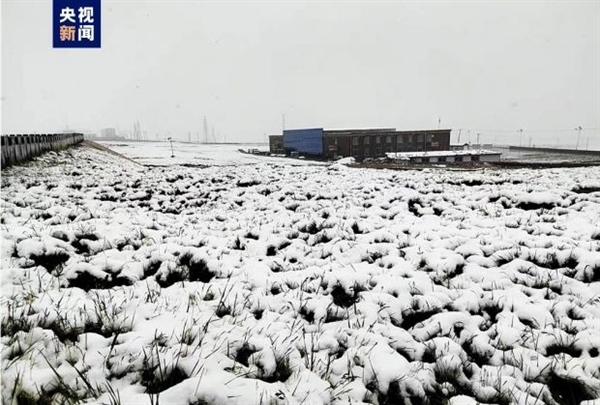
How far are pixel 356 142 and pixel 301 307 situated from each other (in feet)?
208

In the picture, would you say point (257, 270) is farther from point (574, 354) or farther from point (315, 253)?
point (574, 354)

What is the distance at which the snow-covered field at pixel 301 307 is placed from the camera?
2205 millimetres

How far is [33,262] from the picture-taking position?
3.91 metres

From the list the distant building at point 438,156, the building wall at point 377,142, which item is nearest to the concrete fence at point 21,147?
the building wall at point 377,142

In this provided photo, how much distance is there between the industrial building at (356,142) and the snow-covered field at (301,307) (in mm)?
57577

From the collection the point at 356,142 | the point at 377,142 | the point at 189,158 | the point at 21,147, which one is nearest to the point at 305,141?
the point at 356,142

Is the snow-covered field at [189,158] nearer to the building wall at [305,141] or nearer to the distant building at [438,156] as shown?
the building wall at [305,141]

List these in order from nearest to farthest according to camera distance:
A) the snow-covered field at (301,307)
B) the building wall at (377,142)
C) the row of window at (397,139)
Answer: the snow-covered field at (301,307), the building wall at (377,142), the row of window at (397,139)

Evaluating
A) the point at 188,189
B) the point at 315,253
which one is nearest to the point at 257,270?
the point at 315,253

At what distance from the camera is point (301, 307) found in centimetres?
325

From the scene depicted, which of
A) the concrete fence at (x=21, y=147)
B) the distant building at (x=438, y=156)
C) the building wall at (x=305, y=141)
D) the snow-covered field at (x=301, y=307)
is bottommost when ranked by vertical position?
the snow-covered field at (x=301, y=307)

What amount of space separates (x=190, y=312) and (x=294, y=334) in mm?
1029

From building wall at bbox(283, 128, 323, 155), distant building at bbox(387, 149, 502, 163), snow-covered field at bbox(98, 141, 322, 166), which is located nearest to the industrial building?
building wall at bbox(283, 128, 323, 155)

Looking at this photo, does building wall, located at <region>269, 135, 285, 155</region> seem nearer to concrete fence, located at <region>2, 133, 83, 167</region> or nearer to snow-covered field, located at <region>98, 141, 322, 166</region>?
snow-covered field, located at <region>98, 141, 322, 166</region>
